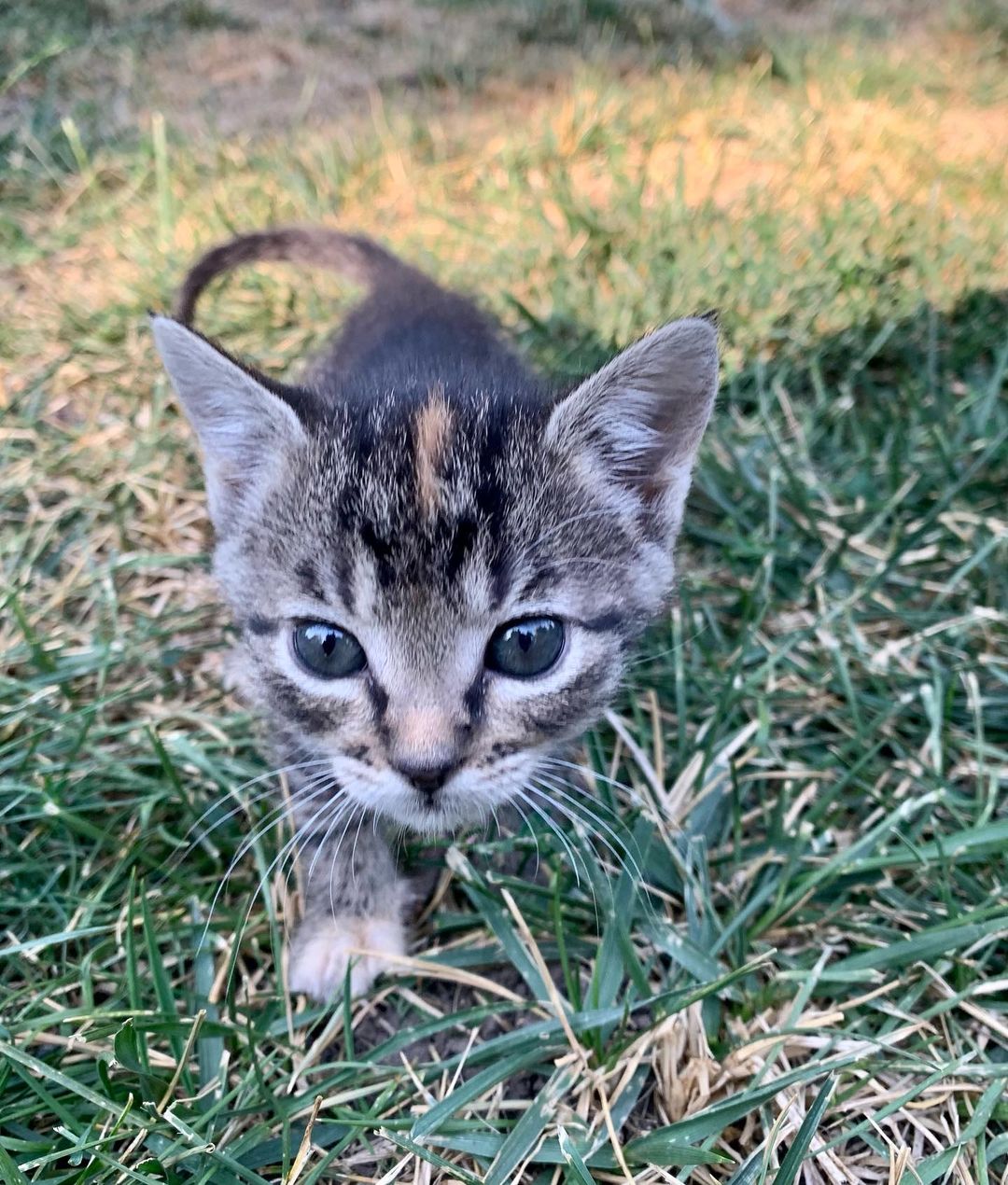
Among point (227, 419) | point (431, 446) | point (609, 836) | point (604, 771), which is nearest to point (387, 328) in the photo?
point (227, 419)

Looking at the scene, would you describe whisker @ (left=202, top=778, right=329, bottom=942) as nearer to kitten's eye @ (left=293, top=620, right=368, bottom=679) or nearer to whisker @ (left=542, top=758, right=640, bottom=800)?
kitten's eye @ (left=293, top=620, right=368, bottom=679)

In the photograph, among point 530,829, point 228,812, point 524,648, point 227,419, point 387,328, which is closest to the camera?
point 524,648

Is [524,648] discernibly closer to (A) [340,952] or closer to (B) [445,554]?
(B) [445,554]

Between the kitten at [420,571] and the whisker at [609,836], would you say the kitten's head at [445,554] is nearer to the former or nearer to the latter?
the kitten at [420,571]

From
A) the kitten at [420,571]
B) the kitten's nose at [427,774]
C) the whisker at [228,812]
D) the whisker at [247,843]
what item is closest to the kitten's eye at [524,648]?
the kitten at [420,571]

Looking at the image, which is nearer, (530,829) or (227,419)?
(227,419)

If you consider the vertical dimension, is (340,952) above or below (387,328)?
below
